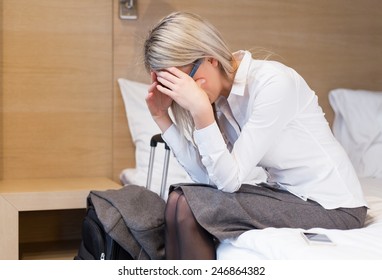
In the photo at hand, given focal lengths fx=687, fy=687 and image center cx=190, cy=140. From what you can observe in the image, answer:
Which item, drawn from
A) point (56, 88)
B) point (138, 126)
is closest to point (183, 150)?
point (138, 126)

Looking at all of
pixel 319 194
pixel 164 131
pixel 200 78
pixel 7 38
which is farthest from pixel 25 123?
pixel 319 194

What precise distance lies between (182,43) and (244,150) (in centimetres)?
31

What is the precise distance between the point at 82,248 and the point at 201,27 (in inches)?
32.3

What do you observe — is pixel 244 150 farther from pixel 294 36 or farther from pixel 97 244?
pixel 294 36

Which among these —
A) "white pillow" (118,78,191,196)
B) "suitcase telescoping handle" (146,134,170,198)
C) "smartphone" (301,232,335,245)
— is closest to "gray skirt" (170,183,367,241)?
"smartphone" (301,232,335,245)

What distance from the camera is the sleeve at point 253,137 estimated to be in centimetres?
166

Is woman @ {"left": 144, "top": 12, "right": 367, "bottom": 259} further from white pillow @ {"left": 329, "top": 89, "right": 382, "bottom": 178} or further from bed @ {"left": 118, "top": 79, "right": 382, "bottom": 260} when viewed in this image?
white pillow @ {"left": 329, "top": 89, "right": 382, "bottom": 178}

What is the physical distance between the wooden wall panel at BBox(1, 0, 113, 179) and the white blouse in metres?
1.16

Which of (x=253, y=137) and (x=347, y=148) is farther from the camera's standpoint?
(x=347, y=148)

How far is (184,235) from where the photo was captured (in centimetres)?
162

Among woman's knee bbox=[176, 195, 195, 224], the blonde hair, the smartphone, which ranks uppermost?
the blonde hair

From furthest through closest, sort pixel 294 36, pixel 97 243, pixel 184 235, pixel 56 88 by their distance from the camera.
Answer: pixel 294 36
pixel 56 88
pixel 97 243
pixel 184 235

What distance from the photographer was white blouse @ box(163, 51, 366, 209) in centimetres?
167

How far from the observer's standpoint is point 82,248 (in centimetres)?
212
